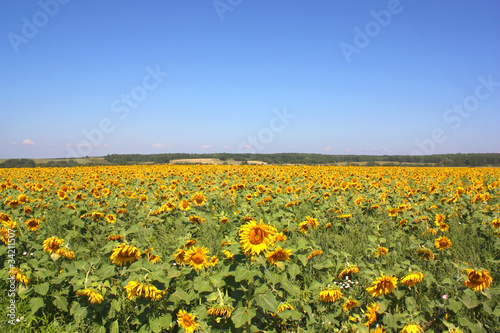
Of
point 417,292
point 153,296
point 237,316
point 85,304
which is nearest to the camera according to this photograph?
point 237,316

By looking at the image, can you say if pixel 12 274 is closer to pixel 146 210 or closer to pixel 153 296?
pixel 153 296

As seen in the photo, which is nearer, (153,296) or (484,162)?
(153,296)

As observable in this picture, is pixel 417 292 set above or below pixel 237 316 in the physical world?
below

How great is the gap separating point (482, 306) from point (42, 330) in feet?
14.9

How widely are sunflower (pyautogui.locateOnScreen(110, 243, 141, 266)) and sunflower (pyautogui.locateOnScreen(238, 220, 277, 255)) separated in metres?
1.09

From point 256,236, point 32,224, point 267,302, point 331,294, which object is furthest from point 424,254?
point 32,224

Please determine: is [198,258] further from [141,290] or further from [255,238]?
[255,238]

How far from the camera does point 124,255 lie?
8.76 ft

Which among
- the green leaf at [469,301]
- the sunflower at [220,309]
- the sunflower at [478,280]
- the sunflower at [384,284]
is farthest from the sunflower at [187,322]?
the sunflower at [478,280]

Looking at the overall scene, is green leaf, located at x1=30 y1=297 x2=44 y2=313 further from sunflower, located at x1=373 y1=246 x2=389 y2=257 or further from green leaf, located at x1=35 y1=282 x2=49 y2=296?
sunflower, located at x1=373 y1=246 x2=389 y2=257

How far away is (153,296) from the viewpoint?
7.77 ft

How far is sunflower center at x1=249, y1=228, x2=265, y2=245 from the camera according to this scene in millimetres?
2285

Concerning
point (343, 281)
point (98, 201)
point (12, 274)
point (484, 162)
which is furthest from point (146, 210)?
point (484, 162)

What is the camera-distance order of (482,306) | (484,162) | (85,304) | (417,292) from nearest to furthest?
(482,306) → (85,304) → (417,292) → (484,162)
